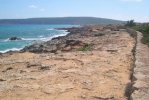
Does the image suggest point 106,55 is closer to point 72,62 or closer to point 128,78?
point 72,62

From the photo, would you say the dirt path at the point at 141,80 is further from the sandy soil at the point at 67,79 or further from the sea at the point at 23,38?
the sea at the point at 23,38

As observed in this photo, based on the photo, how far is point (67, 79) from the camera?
9820mm

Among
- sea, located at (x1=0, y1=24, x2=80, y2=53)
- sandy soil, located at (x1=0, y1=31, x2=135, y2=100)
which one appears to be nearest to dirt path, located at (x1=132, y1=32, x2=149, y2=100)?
sandy soil, located at (x1=0, y1=31, x2=135, y2=100)

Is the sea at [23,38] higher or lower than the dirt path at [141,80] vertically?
lower

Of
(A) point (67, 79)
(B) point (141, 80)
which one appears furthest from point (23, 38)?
(B) point (141, 80)

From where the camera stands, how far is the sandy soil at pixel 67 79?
8.24 meters

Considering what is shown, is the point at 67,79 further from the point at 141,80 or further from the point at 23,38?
the point at 23,38

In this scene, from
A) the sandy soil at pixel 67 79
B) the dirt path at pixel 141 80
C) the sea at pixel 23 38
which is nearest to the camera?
the dirt path at pixel 141 80

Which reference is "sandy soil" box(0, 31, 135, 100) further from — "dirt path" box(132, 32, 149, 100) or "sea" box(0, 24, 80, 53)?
"sea" box(0, 24, 80, 53)

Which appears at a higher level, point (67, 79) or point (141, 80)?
point (141, 80)

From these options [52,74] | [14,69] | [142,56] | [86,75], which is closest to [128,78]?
[86,75]

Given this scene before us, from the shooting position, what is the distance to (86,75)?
1027cm

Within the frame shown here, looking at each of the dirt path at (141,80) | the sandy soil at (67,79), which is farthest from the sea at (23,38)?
the dirt path at (141,80)

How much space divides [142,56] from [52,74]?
160 inches
